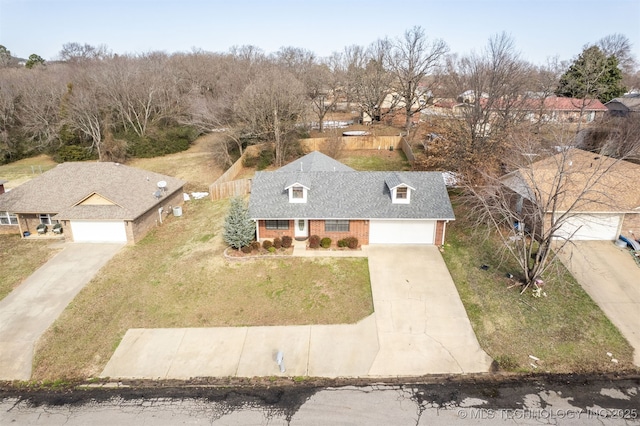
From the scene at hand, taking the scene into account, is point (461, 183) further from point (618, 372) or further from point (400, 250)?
point (618, 372)

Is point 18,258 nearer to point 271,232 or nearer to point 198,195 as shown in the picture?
point 198,195

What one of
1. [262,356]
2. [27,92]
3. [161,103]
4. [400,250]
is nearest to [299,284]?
[262,356]

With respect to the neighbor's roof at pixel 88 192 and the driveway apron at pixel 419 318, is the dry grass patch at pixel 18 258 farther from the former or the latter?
the driveway apron at pixel 419 318

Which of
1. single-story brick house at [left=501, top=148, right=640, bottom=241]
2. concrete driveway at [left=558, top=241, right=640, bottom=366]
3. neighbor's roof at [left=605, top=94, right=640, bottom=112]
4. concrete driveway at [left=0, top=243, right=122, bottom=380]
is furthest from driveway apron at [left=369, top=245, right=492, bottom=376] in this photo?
neighbor's roof at [left=605, top=94, right=640, bottom=112]

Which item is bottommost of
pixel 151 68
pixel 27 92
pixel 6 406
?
pixel 6 406

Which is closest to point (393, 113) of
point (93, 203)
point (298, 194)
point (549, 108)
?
point (549, 108)

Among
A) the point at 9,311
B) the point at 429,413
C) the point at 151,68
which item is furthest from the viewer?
the point at 151,68
